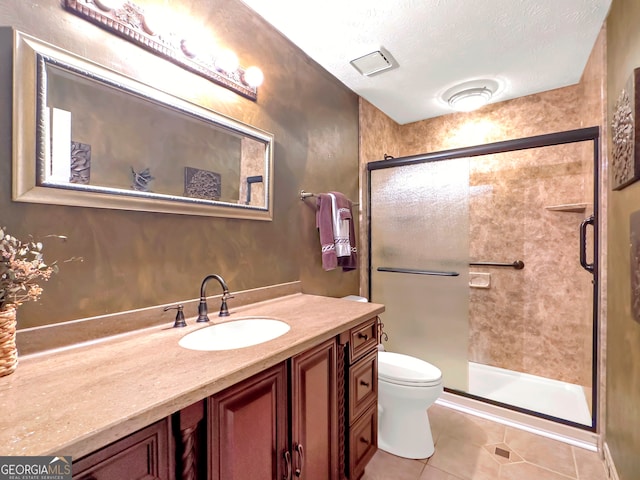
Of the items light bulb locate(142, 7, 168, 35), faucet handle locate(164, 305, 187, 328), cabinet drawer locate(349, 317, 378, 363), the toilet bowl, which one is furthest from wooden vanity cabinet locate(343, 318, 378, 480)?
light bulb locate(142, 7, 168, 35)

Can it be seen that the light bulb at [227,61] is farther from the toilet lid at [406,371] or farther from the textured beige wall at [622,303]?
the toilet lid at [406,371]

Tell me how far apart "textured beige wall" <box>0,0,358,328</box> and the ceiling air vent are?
9.6 inches

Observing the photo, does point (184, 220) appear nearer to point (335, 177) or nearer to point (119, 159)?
point (119, 159)

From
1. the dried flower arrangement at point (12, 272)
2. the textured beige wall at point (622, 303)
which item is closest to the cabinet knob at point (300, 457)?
the dried flower arrangement at point (12, 272)

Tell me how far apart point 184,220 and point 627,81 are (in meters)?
1.88

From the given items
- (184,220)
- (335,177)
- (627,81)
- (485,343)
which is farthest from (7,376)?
(485,343)

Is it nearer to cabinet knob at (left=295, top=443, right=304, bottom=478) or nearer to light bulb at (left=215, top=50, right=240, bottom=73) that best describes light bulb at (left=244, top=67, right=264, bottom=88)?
light bulb at (left=215, top=50, right=240, bottom=73)

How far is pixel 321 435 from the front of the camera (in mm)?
1120

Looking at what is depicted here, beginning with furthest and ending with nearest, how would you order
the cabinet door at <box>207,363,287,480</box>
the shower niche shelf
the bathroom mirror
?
the shower niche shelf, the bathroom mirror, the cabinet door at <box>207,363,287,480</box>

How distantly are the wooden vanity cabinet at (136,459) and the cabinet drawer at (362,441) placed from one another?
Result: 871 mm

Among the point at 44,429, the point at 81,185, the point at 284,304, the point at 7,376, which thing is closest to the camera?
the point at 44,429

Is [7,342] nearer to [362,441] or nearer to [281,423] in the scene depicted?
[281,423]

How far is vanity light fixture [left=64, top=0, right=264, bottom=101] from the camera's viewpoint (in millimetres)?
1010

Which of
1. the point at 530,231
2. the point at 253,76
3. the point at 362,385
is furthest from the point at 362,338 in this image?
the point at 530,231
